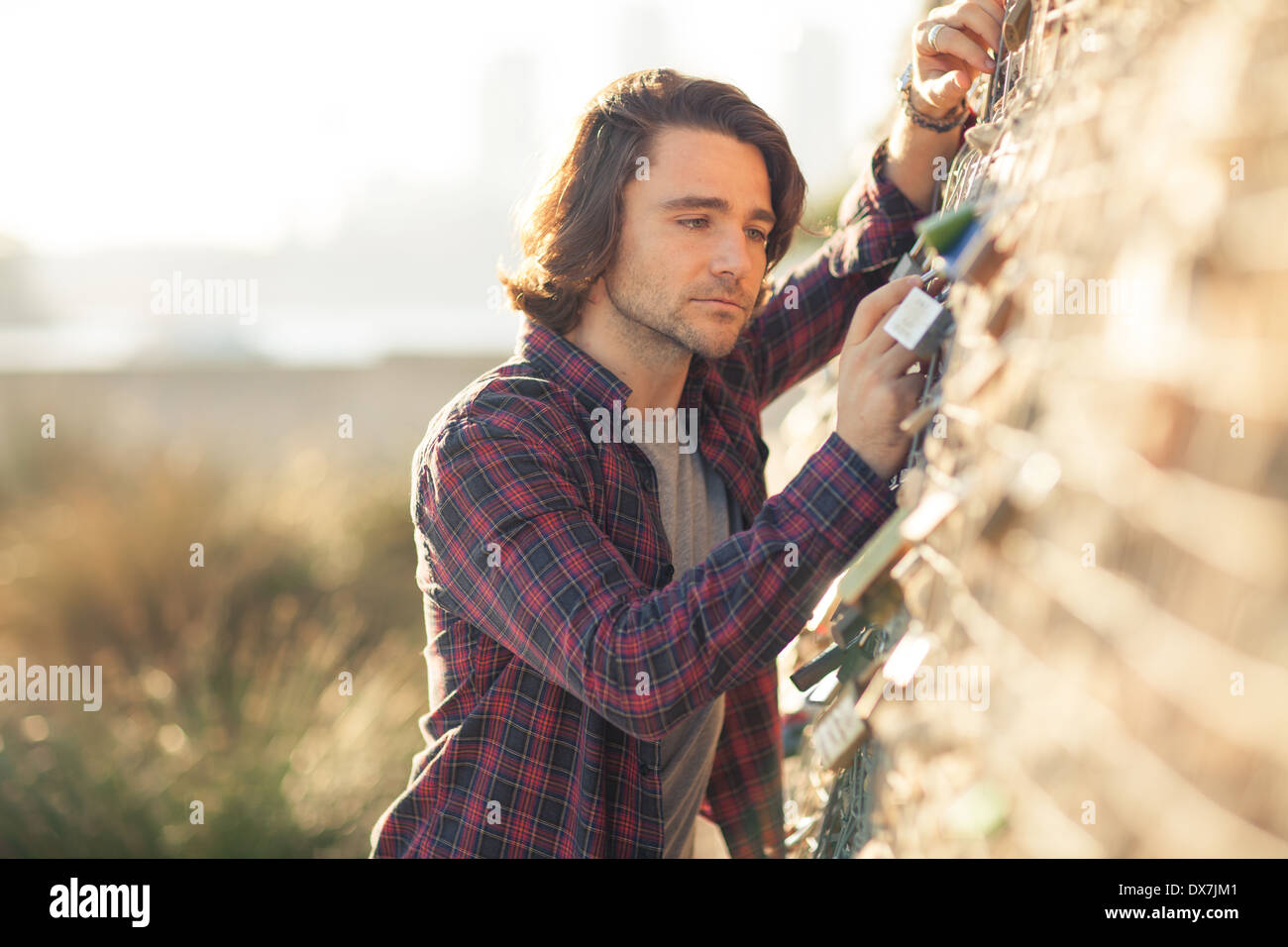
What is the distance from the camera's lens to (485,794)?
5.46 ft

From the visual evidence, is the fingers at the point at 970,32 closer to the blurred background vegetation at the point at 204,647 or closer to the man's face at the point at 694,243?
the man's face at the point at 694,243

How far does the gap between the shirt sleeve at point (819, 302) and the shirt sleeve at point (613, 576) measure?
722 mm

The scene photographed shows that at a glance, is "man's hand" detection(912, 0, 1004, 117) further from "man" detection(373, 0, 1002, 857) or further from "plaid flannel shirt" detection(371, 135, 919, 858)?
"plaid flannel shirt" detection(371, 135, 919, 858)

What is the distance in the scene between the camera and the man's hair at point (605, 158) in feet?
6.68

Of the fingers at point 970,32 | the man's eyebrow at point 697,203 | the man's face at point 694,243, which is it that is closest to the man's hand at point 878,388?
the fingers at point 970,32

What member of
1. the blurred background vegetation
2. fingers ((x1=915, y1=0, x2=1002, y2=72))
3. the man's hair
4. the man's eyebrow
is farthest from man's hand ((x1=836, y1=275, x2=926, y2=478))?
the blurred background vegetation

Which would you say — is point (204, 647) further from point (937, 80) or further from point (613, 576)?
point (937, 80)

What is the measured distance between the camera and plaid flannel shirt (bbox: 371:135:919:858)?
1.33 m

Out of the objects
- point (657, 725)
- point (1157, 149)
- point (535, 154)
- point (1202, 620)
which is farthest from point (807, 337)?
point (1202, 620)

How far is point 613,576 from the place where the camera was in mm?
1476

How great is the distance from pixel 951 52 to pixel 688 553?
94 cm

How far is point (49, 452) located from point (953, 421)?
5356mm

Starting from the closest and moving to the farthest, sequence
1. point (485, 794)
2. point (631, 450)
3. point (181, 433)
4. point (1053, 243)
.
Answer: point (1053, 243), point (485, 794), point (631, 450), point (181, 433)
